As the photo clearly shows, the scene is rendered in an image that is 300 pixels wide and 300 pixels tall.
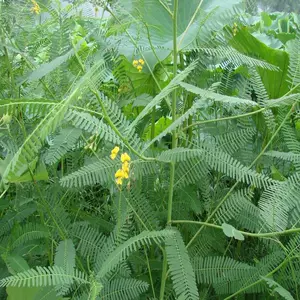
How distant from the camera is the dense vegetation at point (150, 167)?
63 cm

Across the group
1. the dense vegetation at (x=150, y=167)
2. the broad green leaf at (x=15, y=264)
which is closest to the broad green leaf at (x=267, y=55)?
the dense vegetation at (x=150, y=167)

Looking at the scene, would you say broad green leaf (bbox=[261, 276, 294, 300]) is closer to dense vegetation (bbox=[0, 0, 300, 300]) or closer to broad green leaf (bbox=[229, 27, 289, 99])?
dense vegetation (bbox=[0, 0, 300, 300])

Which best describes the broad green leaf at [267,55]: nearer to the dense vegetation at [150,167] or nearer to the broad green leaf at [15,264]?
the dense vegetation at [150,167]

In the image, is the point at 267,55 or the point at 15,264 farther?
the point at 267,55

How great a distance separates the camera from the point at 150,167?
69cm

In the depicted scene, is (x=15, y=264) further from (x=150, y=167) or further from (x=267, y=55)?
(x=267, y=55)

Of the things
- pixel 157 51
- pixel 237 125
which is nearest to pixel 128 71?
pixel 157 51

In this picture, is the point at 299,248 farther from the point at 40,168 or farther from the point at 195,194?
the point at 40,168

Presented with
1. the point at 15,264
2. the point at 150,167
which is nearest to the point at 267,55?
the point at 150,167

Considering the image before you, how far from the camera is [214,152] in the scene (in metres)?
0.67

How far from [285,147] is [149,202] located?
9.9 inches

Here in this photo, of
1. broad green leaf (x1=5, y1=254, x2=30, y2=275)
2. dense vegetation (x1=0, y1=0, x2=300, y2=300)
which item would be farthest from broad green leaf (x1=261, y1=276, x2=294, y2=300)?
broad green leaf (x1=5, y1=254, x2=30, y2=275)

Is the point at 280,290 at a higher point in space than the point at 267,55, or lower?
lower

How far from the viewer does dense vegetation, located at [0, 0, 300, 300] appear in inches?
24.9
